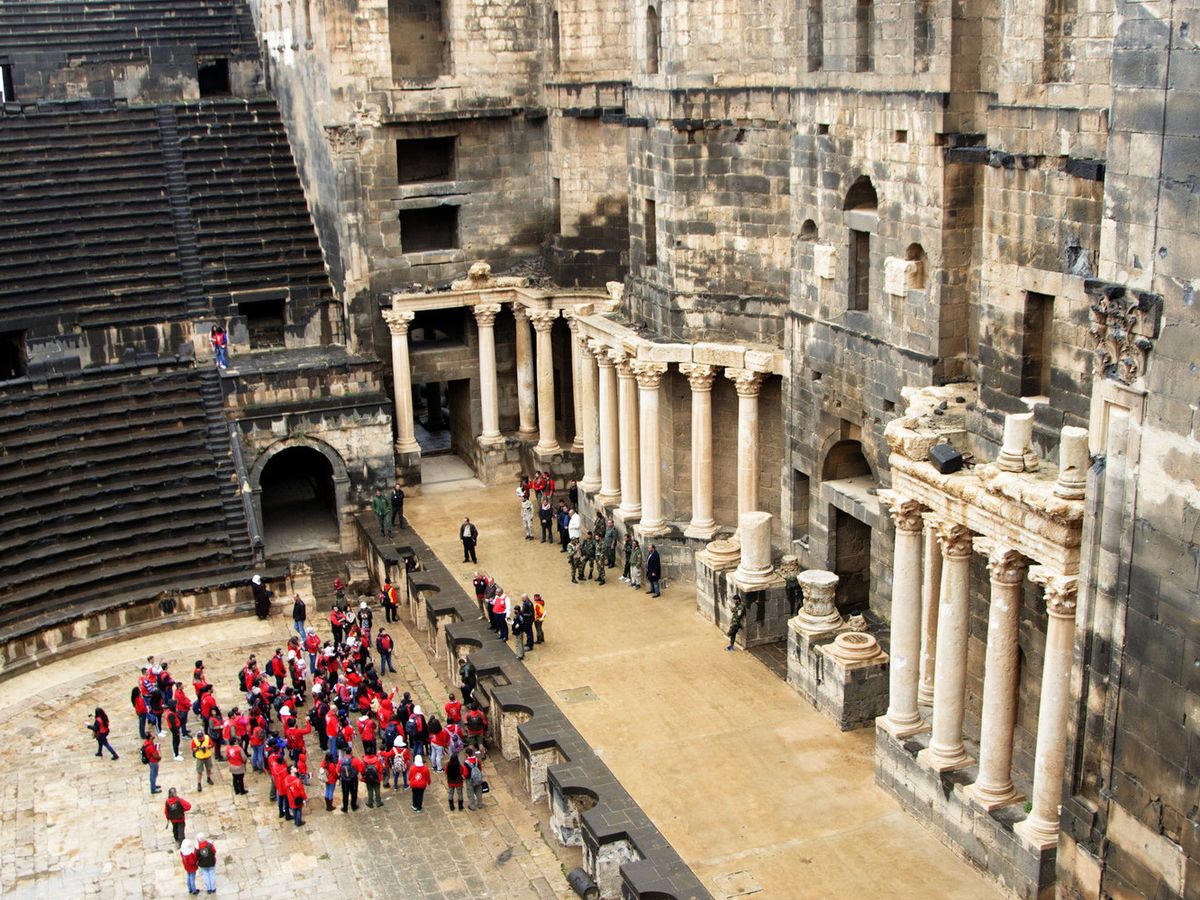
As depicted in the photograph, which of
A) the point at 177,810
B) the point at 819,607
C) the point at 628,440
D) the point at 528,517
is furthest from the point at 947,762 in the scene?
the point at 528,517

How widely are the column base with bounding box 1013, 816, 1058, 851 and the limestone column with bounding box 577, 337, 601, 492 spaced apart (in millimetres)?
19076

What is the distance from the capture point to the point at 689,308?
118 ft

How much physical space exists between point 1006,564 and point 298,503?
86.7 ft

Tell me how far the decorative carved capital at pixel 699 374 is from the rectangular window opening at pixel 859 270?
5203mm

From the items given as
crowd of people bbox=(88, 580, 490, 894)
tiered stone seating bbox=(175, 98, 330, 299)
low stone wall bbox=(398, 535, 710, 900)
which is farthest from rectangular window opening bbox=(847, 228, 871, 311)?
tiered stone seating bbox=(175, 98, 330, 299)

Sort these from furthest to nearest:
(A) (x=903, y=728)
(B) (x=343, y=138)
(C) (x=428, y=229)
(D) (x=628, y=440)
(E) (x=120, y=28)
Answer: (E) (x=120, y=28), (C) (x=428, y=229), (B) (x=343, y=138), (D) (x=628, y=440), (A) (x=903, y=728)

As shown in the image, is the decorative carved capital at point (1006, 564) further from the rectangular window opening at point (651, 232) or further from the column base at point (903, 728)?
the rectangular window opening at point (651, 232)

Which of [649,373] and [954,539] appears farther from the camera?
[649,373]

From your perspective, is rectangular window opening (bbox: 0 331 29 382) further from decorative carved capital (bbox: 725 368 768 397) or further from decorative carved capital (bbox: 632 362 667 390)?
decorative carved capital (bbox: 725 368 768 397)

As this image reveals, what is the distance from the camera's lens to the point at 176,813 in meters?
27.2

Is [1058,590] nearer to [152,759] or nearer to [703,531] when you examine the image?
[703,531]

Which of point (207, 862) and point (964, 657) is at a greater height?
point (964, 657)

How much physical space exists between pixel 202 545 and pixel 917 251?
19096 millimetres

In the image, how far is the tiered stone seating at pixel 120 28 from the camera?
2013 inches
